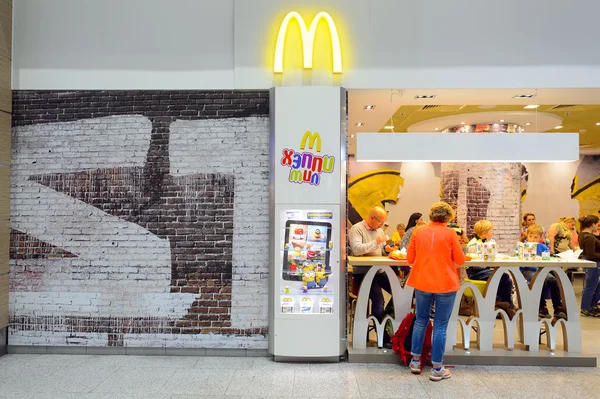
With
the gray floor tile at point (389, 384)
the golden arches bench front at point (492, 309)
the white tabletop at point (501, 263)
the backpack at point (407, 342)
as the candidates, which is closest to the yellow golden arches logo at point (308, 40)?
the white tabletop at point (501, 263)

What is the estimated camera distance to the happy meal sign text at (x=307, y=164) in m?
4.75

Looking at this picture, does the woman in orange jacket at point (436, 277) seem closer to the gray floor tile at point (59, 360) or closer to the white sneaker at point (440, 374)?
the white sneaker at point (440, 374)

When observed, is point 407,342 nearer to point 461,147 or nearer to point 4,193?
point 461,147

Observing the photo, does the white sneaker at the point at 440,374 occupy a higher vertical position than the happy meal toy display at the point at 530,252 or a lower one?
lower

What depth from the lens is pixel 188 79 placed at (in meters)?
5.04

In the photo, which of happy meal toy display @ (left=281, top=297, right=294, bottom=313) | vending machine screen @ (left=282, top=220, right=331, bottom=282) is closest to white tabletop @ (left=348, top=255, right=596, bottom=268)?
vending machine screen @ (left=282, top=220, right=331, bottom=282)

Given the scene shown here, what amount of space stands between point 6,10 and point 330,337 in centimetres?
473

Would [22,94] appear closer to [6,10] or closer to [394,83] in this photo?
[6,10]

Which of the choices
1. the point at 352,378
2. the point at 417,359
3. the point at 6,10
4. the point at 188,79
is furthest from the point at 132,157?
the point at 417,359

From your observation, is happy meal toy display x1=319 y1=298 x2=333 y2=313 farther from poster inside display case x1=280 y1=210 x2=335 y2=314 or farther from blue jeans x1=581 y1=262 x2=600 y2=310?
blue jeans x1=581 y1=262 x2=600 y2=310

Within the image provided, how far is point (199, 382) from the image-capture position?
4262mm

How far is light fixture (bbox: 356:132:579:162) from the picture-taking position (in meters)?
4.80

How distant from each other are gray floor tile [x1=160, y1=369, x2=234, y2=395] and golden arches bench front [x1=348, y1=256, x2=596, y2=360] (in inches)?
55.2

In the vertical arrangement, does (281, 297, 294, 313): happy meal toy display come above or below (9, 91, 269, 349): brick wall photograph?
below
